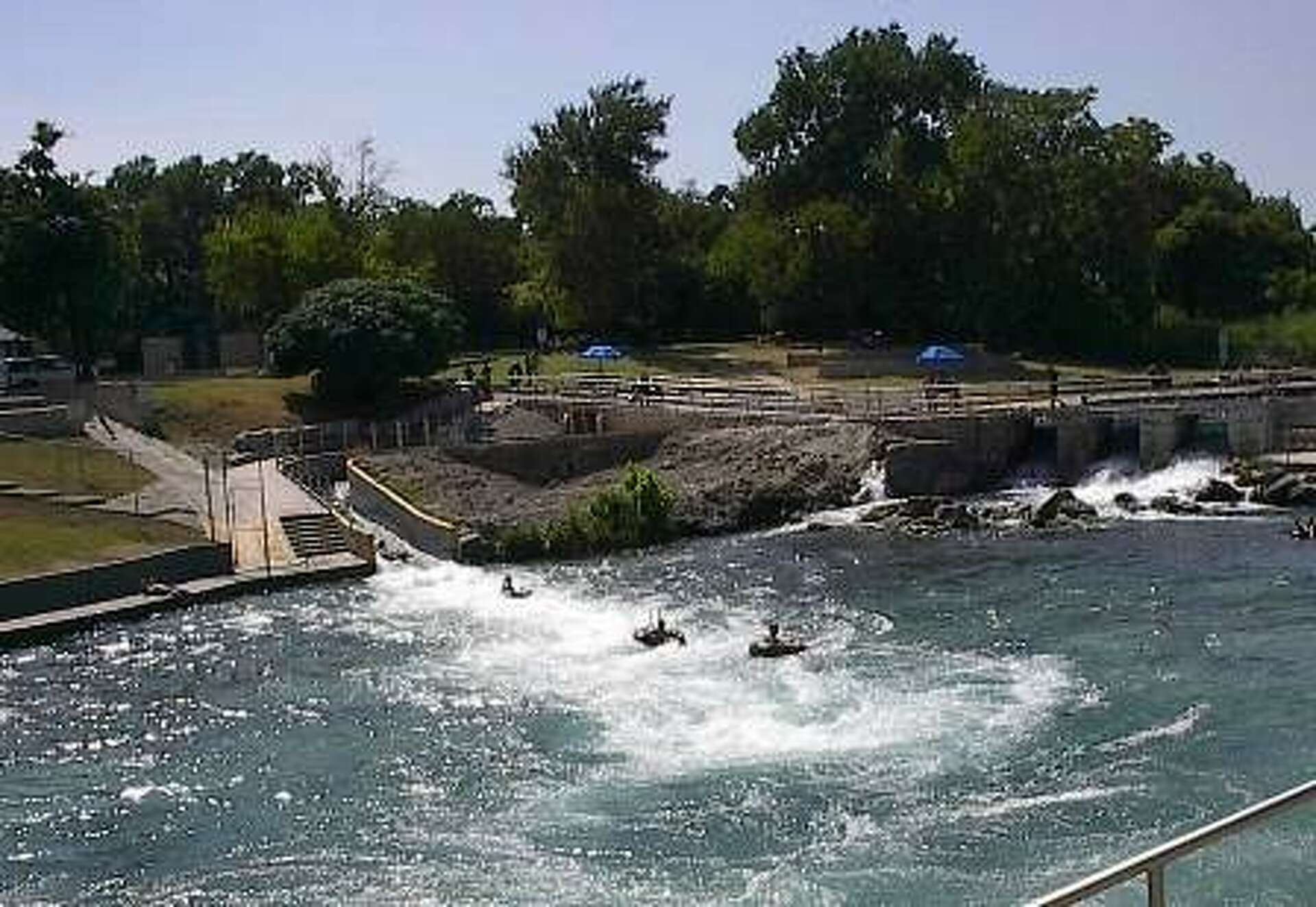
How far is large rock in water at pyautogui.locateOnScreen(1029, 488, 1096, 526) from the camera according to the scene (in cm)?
4753

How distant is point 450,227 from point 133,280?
19.2 metres

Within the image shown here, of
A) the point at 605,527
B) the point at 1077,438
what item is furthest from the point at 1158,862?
the point at 1077,438

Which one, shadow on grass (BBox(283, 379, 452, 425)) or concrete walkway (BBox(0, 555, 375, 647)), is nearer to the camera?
concrete walkway (BBox(0, 555, 375, 647))

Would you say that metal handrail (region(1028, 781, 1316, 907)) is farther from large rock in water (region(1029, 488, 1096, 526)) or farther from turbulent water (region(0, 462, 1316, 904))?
large rock in water (region(1029, 488, 1096, 526))

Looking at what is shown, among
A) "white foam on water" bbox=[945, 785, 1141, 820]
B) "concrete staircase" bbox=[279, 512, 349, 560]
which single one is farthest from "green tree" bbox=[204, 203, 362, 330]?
"white foam on water" bbox=[945, 785, 1141, 820]

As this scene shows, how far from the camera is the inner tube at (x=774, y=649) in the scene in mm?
32688

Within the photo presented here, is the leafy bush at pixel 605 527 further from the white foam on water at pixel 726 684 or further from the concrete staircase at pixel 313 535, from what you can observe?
the white foam on water at pixel 726 684

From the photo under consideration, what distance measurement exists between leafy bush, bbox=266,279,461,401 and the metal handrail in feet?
194

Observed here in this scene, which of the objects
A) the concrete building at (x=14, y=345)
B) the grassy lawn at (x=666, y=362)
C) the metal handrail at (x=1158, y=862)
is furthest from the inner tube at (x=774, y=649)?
the concrete building at (x=14, y=345)

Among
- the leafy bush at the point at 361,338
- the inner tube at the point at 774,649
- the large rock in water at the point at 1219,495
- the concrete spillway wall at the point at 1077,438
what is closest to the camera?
the inner tube at the point at 774,649

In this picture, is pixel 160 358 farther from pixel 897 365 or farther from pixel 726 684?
pixel 726 684

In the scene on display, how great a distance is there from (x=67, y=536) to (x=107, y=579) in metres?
3.55

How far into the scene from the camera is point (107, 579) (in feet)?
134

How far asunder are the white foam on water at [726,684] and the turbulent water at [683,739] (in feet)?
0.31
